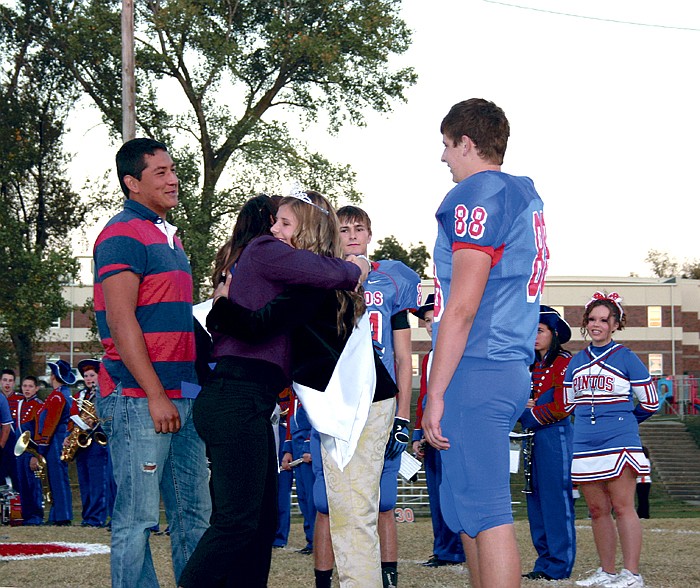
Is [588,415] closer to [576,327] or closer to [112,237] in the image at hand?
[112,237]

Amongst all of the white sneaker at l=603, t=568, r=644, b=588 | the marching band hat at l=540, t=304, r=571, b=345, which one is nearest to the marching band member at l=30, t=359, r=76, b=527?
the marching band hat at l=540, t=304, r=571, b=345

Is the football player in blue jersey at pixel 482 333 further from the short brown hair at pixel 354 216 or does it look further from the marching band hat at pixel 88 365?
the marching band hat at pixel 88 365

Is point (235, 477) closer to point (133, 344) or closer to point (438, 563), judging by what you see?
point (133, 344)

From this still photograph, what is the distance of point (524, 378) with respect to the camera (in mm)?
4406

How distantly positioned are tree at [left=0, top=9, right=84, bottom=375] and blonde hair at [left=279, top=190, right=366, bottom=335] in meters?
24.3

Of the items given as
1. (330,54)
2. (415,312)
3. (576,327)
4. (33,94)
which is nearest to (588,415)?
(415,312)

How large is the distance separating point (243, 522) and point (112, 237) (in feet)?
5.04

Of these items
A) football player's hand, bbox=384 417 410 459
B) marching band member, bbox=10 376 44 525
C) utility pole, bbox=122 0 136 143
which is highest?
utility pole, bbox=122 0 136 143

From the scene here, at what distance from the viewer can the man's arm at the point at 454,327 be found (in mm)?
4238

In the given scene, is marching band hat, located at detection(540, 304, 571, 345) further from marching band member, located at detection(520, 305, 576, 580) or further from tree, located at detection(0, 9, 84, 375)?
tree, located at detection(0, 9, 84, 375)

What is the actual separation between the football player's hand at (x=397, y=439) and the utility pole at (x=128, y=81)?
11716mm

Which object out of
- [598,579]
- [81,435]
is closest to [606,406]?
[598,579]

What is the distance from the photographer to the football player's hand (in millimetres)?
6328

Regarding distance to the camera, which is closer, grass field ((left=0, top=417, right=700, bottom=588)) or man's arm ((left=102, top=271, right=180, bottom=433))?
man's arm ((left=102, top=271, right=180, bottom=433))
